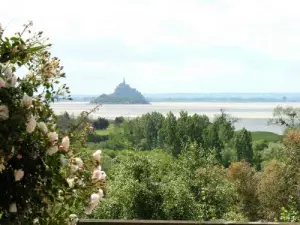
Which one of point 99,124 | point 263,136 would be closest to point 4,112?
point 99,124

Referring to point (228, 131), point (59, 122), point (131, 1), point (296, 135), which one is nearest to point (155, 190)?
point (131, 1)

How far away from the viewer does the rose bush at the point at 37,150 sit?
159 cm

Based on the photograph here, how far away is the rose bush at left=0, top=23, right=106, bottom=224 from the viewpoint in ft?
5.22

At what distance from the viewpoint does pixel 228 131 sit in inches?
1154

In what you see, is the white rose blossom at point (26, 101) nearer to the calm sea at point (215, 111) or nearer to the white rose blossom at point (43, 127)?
the white rose blossom at point (43, 127)

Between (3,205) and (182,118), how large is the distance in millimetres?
25491

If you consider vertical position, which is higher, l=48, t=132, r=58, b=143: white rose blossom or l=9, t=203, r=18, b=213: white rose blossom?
l=48, t=132, r=58, b=143: white rose blossom

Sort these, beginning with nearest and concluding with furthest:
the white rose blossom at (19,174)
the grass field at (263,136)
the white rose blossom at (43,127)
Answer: the white rose blossom at (19,174)
the white rose blossom at (43,127)
the grass field at (263,136)

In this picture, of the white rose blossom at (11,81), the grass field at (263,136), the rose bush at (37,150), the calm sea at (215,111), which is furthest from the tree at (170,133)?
the white rose blossom at (11,81)

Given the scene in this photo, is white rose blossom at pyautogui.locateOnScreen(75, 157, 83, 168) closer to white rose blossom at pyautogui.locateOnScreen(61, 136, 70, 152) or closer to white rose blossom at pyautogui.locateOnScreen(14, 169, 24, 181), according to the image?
white rose blossom at pyautogui.locateOnScreen(61, 136, 70, 152)

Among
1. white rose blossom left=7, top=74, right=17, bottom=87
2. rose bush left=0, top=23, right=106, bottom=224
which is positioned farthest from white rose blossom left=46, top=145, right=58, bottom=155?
white rose blossom left=7, top=74, right=17, bottom=87

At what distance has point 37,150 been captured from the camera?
64.1 inches

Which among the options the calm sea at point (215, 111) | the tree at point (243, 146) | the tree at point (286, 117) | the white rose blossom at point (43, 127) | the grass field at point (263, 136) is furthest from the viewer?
the grass field at point (263, 136)

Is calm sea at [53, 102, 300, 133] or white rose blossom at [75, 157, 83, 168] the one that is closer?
white rose blossom at [75, 157, 83, 168]
